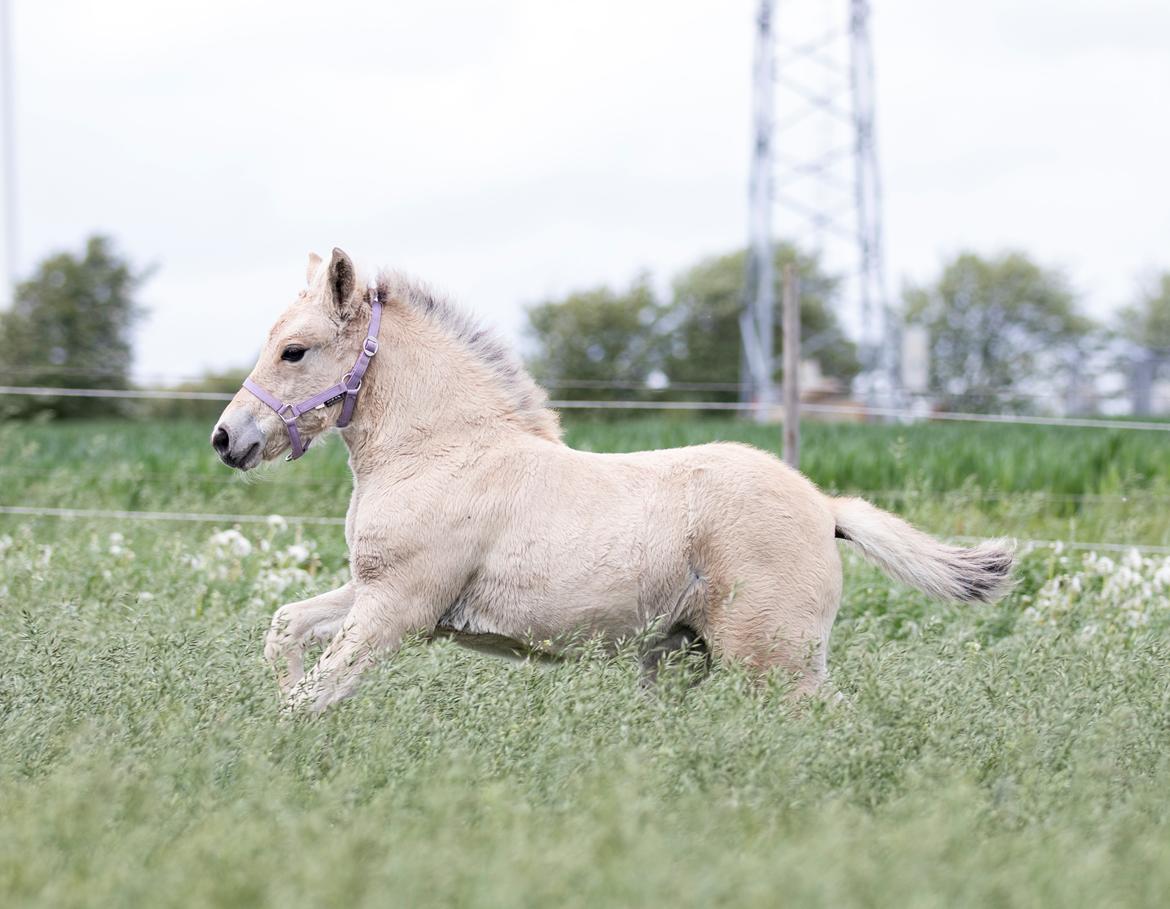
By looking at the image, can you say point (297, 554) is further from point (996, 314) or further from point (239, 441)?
point (996, 314)

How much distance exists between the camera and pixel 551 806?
3.29 meters

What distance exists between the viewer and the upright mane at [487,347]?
5.05 metres

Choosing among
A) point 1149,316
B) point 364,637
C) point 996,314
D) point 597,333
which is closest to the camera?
point 364,637

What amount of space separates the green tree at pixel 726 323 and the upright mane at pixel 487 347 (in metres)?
35.7

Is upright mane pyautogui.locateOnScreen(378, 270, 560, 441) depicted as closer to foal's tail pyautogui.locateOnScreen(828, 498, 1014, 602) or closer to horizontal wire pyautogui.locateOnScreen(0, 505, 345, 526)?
foal's tail pyautogui.locateOnScreen(828, 498, 1014, 602)

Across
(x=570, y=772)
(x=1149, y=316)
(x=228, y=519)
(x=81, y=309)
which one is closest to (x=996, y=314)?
(x=1149, y=316)

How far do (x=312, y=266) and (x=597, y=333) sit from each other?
1544 inches

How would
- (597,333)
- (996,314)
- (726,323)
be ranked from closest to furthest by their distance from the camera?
(597,333)
(726,323)
(996,314)

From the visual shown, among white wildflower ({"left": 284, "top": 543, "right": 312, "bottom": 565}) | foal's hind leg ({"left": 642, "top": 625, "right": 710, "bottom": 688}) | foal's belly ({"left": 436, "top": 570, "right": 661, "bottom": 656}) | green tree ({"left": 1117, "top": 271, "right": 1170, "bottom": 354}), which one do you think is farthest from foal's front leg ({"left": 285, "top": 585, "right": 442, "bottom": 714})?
green tree ({"left": 1117, "top": 271, "right": 1170, "bottom": 354})

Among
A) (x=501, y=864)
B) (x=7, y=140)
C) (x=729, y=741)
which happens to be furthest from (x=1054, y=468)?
(x=7, y=140)

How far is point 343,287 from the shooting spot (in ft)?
16.1

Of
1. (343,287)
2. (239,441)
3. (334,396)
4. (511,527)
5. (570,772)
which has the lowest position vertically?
(570,772)

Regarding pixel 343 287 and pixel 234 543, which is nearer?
pixel 343 287

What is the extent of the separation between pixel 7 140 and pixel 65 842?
34.1m
